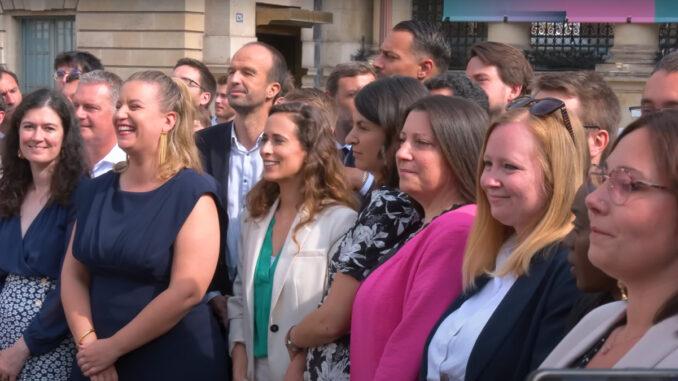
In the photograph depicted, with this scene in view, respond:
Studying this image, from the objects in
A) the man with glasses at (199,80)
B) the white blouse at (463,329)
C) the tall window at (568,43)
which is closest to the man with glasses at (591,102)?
the white blouse at (463,329)

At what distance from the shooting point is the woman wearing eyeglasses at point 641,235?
7.96ft

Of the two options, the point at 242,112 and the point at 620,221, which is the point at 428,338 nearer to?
the point at 620,221

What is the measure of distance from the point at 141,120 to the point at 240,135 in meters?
1.08

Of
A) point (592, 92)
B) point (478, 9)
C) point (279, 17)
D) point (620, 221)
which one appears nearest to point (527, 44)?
point (478, 9)

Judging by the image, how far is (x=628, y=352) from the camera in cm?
245

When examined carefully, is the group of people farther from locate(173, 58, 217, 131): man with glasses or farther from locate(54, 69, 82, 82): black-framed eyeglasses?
locate(54, 69, 82, 82): black-framed eyeglasses

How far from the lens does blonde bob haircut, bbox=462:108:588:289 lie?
322 centimetres

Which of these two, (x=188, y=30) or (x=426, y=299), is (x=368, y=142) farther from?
(x=188, y=30)

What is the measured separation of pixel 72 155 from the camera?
5219mm

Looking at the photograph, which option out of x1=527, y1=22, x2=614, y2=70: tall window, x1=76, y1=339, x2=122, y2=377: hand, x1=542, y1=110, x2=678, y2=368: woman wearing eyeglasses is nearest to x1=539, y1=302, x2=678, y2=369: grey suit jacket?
x1=542, y1=110, x2=678, y2=368: woman wearing eyeglasses

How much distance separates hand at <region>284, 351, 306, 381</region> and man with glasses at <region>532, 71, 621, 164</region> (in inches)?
56.2

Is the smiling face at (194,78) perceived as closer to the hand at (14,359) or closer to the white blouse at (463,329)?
the hand at (14,359)

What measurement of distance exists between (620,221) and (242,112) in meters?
3.65

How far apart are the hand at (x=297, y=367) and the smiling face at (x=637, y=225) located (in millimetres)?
1999
